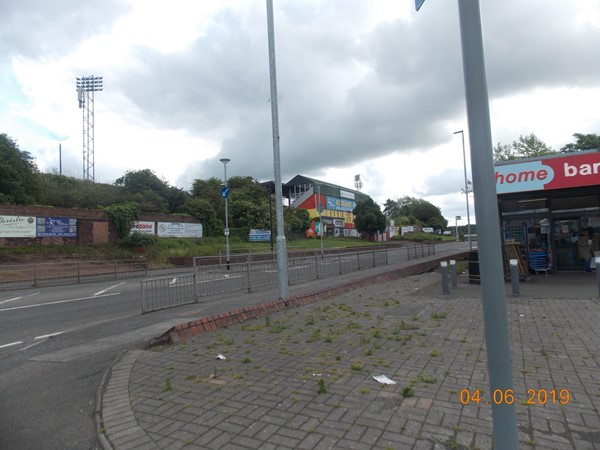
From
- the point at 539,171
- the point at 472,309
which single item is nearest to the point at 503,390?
the point at 472,309

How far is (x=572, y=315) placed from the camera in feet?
23.8

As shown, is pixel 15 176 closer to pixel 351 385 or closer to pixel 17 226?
pixel 17 226

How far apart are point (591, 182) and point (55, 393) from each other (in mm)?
13941

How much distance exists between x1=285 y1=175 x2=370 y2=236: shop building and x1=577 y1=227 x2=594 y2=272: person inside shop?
54.0 metres

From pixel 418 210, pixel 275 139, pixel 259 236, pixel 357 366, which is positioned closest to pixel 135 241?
pixel 259 236

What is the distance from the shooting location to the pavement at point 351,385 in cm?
313

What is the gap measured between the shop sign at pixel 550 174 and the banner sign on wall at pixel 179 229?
29072mm

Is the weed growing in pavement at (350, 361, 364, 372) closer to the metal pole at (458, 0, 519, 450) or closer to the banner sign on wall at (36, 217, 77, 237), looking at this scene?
the metal pole at (458, 0, 519, 450)

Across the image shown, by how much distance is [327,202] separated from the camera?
253 feet

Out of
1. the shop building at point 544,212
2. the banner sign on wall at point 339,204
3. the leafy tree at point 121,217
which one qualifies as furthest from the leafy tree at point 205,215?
the banner sign on wall at point 339,204

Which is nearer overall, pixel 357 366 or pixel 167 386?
pixel 167 386

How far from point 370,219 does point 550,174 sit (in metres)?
58.1

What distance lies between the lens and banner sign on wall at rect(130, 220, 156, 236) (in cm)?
3250

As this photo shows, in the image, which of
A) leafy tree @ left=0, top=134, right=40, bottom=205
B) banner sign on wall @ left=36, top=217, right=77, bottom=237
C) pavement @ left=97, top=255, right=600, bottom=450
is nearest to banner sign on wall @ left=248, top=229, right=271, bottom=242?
banner sign on wall @ left=36, top=217, right=77, bottom=237
